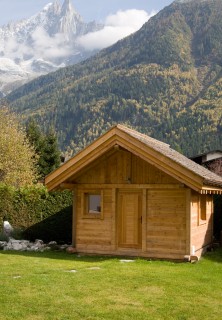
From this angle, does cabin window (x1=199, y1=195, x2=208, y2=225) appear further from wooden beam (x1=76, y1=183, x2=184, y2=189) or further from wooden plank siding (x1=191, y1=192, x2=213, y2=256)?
wooden beam (x1=76, y1=183, x2=184, y2=189)

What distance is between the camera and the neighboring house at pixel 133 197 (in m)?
17.4

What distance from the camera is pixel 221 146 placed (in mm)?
134500

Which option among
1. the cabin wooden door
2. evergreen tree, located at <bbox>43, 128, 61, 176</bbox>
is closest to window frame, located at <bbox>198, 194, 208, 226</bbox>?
the cabin wooden door

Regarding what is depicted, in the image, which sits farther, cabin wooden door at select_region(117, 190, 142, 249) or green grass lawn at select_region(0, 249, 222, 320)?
cabin wooden door at select_region(117, 190, 142, 249)

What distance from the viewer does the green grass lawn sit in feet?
32.6

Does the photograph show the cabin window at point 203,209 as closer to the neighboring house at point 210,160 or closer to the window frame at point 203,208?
the window frame at point 203,208

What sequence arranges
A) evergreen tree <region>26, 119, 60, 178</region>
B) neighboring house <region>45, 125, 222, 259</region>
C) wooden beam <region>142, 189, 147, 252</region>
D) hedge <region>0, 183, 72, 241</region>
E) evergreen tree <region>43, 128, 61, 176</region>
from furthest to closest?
evergreen tree <region>43, 128, 61, 176</region>
evergreen tree <region>26, 119, 60, 178</region>
hedge <region>0, 183, 72, 241</region>
wooden beam <region>142, 189, 147, 252</region>
neighboring house <region>45, 125, 222, 259</region>

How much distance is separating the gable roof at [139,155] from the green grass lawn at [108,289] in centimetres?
297

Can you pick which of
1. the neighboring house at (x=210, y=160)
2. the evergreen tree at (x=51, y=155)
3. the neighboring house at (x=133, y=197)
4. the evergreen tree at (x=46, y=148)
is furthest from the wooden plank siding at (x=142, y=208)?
the evergreen tree at (x=51, y=155)

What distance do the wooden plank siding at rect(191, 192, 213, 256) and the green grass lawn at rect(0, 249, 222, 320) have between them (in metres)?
1.35

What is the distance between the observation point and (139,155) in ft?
57.7

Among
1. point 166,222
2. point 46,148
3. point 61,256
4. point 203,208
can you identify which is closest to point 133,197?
point 166,222

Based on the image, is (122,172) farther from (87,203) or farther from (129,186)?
(87,203)

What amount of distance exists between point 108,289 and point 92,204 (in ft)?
24.7
